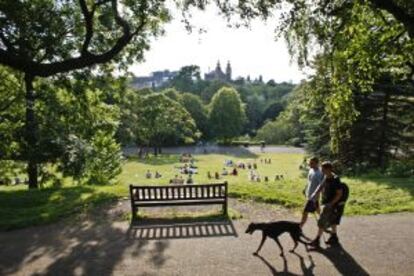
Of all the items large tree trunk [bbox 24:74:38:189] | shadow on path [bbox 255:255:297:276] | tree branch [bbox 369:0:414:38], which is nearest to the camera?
tree branch [bbox 369:0:414:38]

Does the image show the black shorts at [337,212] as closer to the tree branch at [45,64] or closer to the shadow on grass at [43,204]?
the tree branch at [45,64]

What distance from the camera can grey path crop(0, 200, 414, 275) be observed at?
8641 millimetres

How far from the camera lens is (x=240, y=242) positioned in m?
10.2

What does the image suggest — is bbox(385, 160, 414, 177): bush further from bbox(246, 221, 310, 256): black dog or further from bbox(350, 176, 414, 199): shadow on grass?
bbox(246, 221, 310, 256): black dog

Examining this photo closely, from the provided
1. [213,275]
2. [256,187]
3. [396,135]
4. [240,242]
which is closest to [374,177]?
[256,187]

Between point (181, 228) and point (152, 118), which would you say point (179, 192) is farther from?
point (152, 118)

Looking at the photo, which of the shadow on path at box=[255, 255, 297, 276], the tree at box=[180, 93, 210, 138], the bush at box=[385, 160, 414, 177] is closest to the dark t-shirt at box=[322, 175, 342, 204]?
the shadow on path at box=[255, 255, 297, 276]

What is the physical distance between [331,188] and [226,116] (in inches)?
3154

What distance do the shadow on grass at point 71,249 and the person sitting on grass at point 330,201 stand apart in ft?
10.7

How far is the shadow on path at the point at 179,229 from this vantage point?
10.8m

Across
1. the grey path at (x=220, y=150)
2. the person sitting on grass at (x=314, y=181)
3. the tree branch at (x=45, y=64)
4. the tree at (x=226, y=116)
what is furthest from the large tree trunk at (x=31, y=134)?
the tree at (x=226, y=116)

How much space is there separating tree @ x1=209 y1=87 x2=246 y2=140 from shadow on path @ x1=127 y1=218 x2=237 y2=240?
7780cm

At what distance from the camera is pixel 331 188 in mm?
9555

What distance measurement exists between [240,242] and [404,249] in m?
3.31
